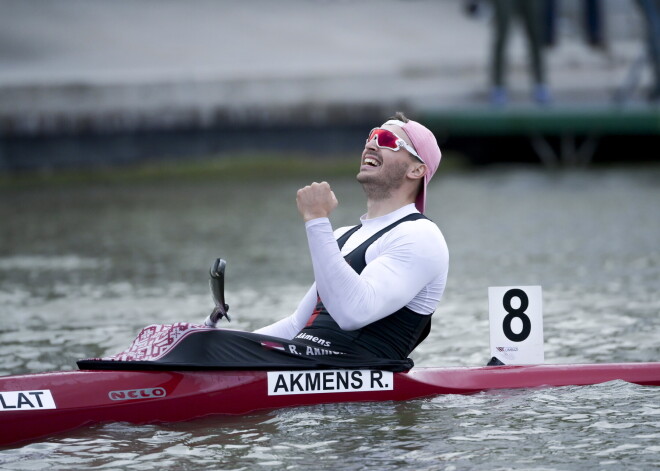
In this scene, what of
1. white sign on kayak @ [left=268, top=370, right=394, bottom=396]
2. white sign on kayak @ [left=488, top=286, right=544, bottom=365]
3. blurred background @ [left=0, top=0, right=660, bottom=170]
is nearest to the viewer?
white sign on kayak @ [left=268, top=370, right=394, bottom=396]

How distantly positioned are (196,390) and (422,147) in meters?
1.34

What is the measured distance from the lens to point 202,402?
505cm

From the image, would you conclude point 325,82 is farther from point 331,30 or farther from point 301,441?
point 301,441

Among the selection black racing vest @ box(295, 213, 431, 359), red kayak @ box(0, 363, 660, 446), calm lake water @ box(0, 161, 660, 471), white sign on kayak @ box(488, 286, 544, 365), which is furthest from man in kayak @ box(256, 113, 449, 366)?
white sign on kayak @ box(488, 286, 544, 365)

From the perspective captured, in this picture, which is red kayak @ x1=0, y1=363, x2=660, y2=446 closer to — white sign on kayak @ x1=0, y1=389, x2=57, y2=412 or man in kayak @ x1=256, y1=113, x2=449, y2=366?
white sign on kayak @ x1=0, y1=389, x2=57, y2=412

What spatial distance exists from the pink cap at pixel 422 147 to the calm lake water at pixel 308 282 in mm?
880

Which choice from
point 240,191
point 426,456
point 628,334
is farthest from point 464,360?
point 240,191

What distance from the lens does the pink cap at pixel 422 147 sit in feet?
16.8

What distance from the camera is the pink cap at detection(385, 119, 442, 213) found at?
16.8 feet

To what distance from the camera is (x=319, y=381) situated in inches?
201

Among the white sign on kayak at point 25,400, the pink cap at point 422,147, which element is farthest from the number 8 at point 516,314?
the white sign on kayak at point 25,400

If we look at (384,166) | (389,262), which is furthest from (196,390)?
(384,166)

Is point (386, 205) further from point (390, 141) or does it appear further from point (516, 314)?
point (516, 314)

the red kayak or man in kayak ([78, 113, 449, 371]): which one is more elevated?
man in kayak ([78, 113, 449, 371])
